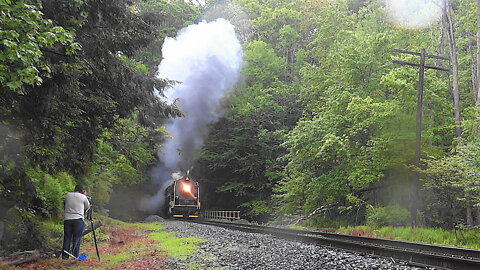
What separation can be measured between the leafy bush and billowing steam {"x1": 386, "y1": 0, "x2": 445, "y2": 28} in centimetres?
1630

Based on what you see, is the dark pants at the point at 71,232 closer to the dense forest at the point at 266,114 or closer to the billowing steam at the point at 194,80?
the dense forest at the point at 266,114

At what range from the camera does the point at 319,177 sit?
21938mm

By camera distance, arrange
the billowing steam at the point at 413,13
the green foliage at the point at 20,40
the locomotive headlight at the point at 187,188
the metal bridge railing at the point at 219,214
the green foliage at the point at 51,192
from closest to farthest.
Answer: the green foliage at the point at 20,40
the green foliage at the point at 51,192
the locomotive headlight at the point at 187,188
the billowing steam at the point at 413,13
the metal bridge railing at the point at 219,214

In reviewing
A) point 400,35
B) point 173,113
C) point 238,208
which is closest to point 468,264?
point 173,113

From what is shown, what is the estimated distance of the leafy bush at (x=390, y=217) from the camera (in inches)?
735

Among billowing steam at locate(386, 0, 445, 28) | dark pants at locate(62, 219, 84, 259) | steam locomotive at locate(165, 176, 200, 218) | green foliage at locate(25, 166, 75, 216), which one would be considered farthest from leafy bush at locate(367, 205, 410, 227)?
billowing steam at locate(386, 0, 445, 28)

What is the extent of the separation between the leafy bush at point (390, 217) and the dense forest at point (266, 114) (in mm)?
67

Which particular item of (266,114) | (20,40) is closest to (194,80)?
(266,114)

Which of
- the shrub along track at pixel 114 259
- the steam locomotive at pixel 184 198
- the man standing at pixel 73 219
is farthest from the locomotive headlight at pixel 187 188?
the man standing at pixel 73 219

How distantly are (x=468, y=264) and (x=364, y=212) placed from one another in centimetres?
1508

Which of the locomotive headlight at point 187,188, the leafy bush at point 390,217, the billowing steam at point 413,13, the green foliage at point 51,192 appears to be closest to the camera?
the green foliage at point 51,192

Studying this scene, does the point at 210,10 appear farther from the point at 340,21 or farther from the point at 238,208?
the point at 238,208

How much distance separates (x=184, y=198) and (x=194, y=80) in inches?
303

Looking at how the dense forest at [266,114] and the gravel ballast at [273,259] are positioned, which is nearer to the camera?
the dense forest at [266,114]
